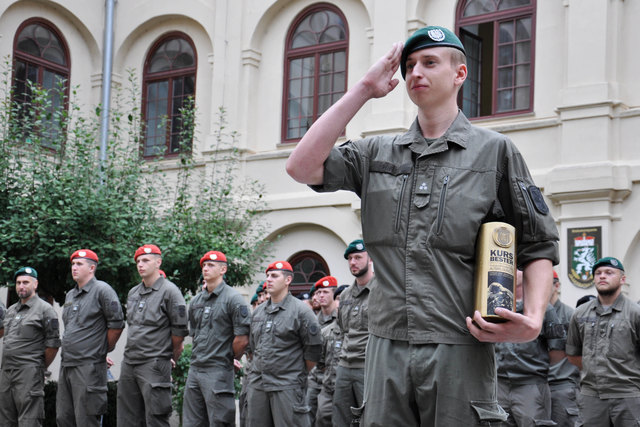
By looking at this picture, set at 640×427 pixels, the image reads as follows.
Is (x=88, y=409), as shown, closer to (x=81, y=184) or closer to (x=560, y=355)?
(x=81, y=184)

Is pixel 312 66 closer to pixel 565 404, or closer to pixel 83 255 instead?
pixel 83 255

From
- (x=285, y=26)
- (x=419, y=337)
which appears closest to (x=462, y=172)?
(x=419, y=337)

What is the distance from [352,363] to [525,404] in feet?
5.96

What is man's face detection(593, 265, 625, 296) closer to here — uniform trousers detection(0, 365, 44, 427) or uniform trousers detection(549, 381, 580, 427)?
uniform trousers detection(549, 381, 580, 427)

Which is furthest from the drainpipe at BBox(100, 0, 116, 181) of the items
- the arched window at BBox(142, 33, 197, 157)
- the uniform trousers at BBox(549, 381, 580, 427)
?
the uniform trousers at BBox(549, 381, 580, 427)

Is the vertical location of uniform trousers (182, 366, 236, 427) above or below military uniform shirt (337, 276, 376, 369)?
below

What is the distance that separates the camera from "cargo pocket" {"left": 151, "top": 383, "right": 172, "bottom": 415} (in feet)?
37.1

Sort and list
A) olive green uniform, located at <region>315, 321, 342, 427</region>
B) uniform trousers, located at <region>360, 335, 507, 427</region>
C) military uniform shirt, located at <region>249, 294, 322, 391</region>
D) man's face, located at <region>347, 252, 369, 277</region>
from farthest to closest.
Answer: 1. olive green uniform, located at <region>315, 321, 342, 427</region>
2. military uniform shirt, located at <region>249, 294, 322, 391</region>
3. man's face, located at <region>347, 252, 369, 277</region>
4. uniform trousers, located at <region>360, 335, 507, 427</region>

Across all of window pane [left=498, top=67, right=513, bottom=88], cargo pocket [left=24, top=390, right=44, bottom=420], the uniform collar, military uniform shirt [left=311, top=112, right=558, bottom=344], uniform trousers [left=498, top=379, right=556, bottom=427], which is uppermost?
window pane [left=498, top=67, right=513, bottom=88]

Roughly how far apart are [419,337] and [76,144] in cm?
1221

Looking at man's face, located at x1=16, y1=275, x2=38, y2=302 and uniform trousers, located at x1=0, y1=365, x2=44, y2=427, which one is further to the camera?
man's face, located at x1=16, y1=275, x2=38, y2=302

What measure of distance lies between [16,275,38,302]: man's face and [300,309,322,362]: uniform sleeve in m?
3.80

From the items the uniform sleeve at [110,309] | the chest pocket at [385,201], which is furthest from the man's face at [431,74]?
Answer: the uniform sleeve at [110,309]

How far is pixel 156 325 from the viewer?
11.5 meters
